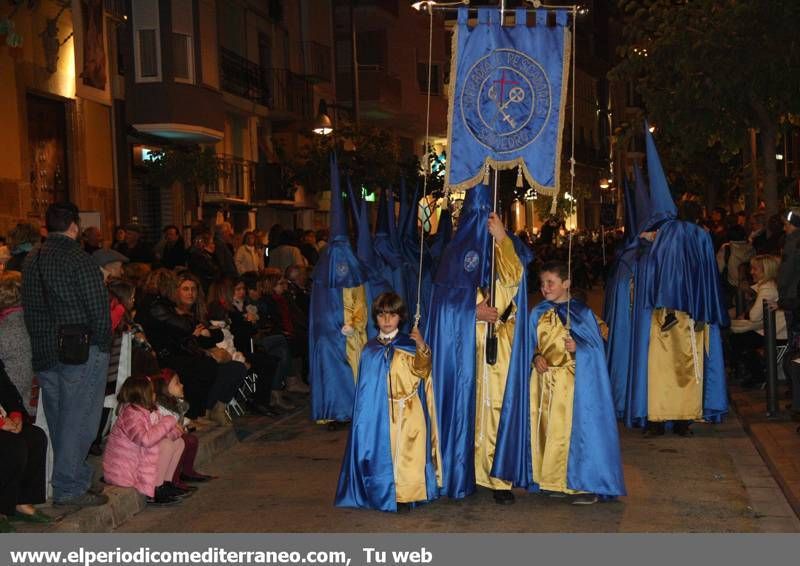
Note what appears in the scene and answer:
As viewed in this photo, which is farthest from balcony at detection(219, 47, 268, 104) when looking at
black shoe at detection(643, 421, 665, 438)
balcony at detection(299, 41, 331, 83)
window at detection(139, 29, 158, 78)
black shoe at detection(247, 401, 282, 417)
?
black shoe at detection(643, 421, 665, 438)

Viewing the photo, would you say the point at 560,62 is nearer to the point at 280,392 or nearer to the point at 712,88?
the point at 280,392

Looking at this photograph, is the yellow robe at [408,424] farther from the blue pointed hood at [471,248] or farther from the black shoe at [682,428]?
the black shoe at [682,428]

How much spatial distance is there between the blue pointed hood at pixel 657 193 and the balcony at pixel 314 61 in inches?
1088

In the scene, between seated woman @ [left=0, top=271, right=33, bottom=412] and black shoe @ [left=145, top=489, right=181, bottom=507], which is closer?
seated woman @ [left=0, top=271, right=33, bottom=412]

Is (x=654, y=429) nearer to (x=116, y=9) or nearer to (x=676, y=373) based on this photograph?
(x=676, y=373)

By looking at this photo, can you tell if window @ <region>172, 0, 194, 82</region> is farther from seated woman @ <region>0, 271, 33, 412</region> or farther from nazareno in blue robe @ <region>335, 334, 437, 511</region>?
nazareno in blue robe @ <region>335, 334, 437, 511</region>

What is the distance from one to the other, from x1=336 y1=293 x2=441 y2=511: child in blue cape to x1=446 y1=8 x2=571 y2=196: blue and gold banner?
1.29 metres

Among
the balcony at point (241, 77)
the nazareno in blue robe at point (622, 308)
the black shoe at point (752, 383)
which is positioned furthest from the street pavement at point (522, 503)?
the balcony at point (241, 77)

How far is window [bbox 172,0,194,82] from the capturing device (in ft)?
90.7

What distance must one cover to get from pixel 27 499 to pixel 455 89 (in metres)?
4.01

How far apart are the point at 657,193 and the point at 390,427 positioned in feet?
15.3

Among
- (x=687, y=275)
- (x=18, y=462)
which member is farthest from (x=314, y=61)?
(x=18, y=462)

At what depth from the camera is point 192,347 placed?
1159cm

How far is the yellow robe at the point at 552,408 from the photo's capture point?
27.8 ft
